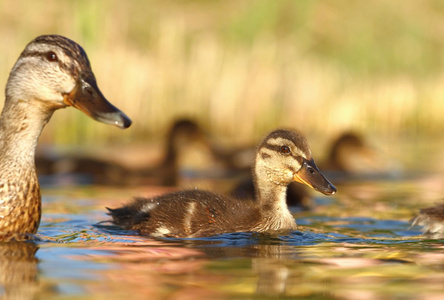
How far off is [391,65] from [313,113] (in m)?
4.03

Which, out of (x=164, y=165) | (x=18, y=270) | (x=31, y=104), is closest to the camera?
(x=18, y=270)

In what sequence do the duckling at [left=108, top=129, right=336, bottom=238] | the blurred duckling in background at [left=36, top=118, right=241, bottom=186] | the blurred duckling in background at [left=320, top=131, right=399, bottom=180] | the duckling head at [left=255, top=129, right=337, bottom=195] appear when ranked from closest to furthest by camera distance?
the duckling at [left=108, top=129, right=336, bottom=238] < the duckling head at [left=255, top=129, right=337, bottom=195] < the blurred duckling in background at [left=36, top=118, right=241, bottom=186] < the blurred duckling in background at [left=320, top=131, right=399, bottom=180]

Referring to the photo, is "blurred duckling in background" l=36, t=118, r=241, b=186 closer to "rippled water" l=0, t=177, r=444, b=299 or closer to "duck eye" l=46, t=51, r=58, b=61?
"rippled water" l=0, t=177, r=444, b=299

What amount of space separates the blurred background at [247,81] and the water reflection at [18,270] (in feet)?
24.9

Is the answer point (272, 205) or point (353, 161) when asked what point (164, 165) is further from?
point (272, 205)

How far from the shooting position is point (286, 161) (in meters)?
6.26

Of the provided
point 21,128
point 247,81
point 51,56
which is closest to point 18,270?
point 21,128

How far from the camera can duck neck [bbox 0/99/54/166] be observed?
16.8 ft

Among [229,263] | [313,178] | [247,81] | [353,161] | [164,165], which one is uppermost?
[247,81]

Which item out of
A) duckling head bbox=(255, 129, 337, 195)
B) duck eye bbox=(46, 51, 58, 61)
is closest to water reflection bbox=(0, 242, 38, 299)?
duck eye bbox=(46, 51, 58, 61)

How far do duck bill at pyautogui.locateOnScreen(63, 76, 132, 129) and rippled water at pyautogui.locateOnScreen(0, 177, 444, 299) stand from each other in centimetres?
74

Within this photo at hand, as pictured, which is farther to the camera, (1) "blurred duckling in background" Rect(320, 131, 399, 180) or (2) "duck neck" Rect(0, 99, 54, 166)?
(1) "blurred duckling in background" Rect(320, 131, 399, 180)

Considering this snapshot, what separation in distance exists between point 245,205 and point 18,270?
7.80 feet

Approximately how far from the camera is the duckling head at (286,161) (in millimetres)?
6187
